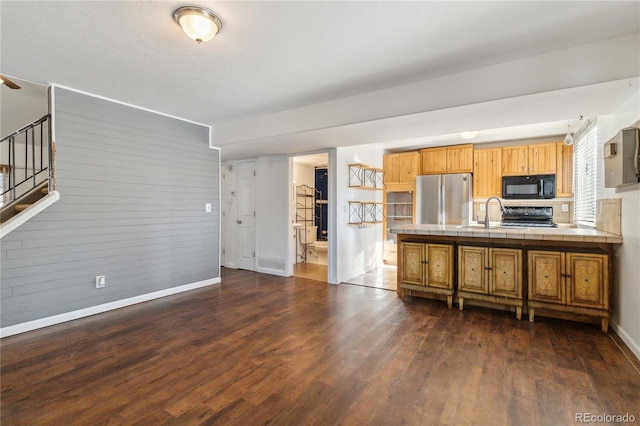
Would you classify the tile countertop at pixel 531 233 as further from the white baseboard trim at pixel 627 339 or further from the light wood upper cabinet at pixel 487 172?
the light wood upper cabinet at pixel 487 172

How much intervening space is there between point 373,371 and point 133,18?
3.02 m

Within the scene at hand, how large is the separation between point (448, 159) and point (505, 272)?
10.6 ft

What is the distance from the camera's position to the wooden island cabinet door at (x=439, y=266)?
12.0 ft

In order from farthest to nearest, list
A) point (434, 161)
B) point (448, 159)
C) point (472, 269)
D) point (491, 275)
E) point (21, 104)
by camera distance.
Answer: point (434, 161)
point (448, 159)
point (21, 104)
point (472, 269)
point (491, 275)

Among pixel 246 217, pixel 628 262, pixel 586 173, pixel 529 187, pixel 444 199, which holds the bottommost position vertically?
pixel 628 262

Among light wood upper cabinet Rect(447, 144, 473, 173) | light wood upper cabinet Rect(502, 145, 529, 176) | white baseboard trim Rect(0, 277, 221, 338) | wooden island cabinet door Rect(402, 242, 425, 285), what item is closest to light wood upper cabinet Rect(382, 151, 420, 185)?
light wood upper cabinet Rect(447, 144, 473, 173)

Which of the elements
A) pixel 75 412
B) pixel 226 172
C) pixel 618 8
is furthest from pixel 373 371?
pixel 226 172

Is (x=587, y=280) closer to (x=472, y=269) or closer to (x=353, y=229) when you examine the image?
(x=472, y=269)

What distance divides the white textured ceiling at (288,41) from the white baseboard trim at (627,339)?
8.02ft

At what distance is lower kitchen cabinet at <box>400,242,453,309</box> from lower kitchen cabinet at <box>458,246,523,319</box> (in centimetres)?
13

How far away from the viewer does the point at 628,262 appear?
270 centimetres

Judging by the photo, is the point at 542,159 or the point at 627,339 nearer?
the point at 627,339

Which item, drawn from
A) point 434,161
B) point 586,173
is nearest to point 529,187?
point 586,173

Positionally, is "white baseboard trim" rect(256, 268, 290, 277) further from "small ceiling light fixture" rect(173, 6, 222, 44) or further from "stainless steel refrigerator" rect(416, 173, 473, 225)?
"small ceiling light fixture" rect(173, 6, 222, 44)
